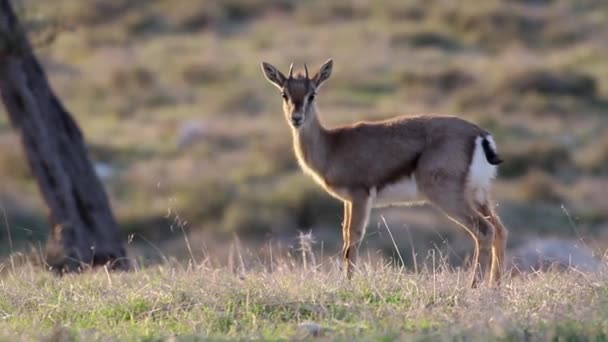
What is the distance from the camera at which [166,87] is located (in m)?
31.2

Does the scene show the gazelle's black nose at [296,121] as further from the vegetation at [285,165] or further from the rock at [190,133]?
the rock at [190,133]

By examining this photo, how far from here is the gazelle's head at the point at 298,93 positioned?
1034cm

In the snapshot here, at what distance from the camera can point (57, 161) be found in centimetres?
Answer: 1385

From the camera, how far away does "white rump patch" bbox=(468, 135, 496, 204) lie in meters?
9.66

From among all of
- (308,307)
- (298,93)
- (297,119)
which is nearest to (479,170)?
(297,119)

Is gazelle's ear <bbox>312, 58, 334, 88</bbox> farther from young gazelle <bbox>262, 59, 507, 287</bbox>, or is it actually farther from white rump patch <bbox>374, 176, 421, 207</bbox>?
white rump patch <bbox>374, 176, 421, 207</bbox>

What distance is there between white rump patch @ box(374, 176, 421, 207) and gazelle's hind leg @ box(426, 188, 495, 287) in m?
0.21

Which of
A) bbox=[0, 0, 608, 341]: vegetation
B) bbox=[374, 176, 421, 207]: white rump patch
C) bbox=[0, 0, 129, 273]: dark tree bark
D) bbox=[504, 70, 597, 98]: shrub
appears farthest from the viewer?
bbox=[504, 70, 597, 98]: shrub

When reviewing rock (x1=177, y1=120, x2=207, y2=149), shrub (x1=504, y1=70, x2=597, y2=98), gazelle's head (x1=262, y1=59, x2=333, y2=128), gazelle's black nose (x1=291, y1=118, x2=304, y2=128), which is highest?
gazelle's head (x1=262, y1=59, x2=333, y2=128)

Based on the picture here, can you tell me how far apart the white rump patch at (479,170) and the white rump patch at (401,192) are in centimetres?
45

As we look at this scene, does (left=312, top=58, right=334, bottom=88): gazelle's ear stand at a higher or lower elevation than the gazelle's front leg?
higher

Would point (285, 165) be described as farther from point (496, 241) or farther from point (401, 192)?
point (496, 241)

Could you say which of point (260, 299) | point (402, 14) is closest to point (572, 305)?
point (260, 299)

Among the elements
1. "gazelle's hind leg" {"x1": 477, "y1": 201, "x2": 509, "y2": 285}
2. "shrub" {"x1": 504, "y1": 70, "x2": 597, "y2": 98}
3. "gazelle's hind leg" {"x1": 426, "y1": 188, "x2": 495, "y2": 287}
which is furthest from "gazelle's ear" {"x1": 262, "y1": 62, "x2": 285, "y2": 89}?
"shrub" {"x1": 504, "y1": 70, "x2": 597, "y2": 98}
